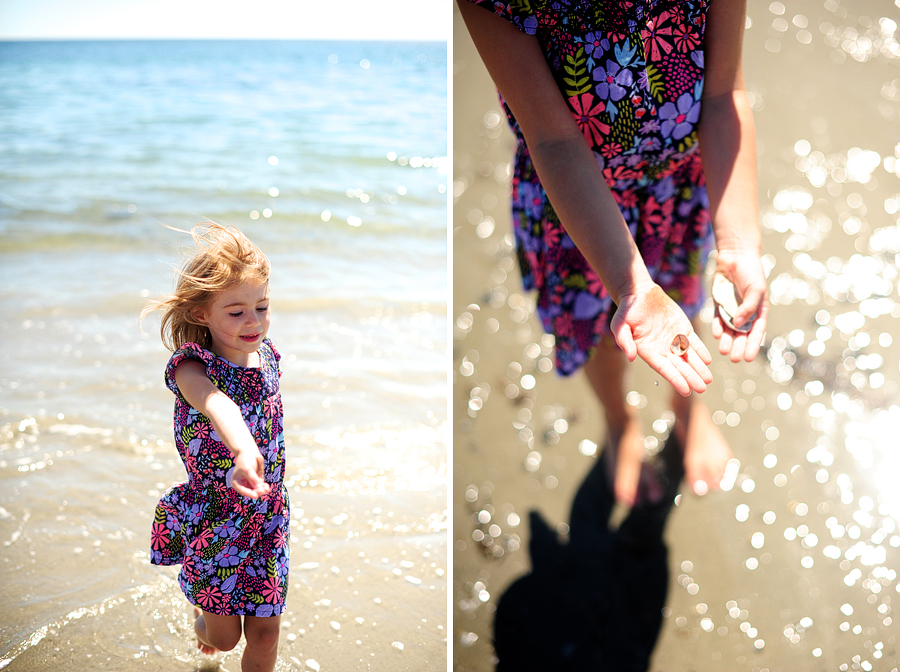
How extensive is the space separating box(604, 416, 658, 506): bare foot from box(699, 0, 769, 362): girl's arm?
0.81 m

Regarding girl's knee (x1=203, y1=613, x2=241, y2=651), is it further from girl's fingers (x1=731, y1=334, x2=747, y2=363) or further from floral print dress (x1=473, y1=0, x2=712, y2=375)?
girl's fingers (x1=731, y1=334, x2=747, y2=363)

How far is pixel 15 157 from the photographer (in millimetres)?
6207

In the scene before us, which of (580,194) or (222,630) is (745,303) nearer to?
(580,194)

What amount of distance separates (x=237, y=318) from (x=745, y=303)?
1.14 meters

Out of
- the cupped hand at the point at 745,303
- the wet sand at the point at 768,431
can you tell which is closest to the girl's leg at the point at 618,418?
the wet sand at the point at 768,431

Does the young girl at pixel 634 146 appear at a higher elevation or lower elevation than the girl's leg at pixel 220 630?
higher

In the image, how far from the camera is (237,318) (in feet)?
4.57

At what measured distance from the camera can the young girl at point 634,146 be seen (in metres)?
1.31

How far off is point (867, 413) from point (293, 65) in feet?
47.9

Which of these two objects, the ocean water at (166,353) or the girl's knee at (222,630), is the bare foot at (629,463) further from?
the girl's knee at (222,630)

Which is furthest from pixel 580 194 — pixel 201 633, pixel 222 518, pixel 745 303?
pixel 201 633

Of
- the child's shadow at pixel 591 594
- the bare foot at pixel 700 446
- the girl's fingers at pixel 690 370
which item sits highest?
the girl's fingers at pixel 690 370

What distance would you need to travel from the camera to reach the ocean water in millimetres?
1967

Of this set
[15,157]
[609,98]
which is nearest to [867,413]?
[609,98]
